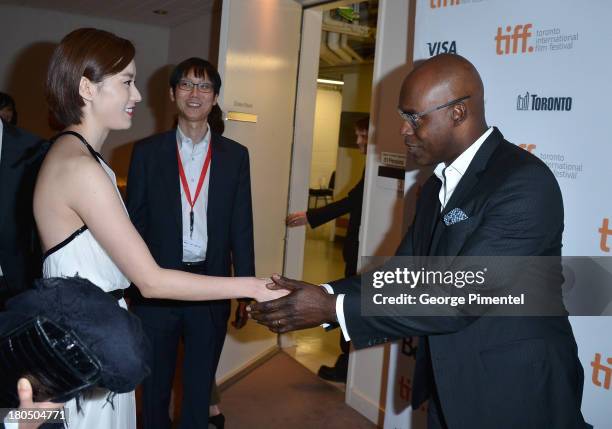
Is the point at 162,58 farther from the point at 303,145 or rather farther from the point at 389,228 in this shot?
the point at 389,228

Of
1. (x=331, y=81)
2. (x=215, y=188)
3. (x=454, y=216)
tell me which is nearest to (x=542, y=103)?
(x=454, y=216)

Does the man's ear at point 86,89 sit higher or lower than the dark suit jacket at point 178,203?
higher

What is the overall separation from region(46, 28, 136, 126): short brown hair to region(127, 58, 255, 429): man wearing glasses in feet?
3.82

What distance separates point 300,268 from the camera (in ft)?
18.3

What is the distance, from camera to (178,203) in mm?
3125

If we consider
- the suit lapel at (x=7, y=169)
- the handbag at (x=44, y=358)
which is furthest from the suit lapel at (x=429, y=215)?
the suit lapel at (x=7, y=169)

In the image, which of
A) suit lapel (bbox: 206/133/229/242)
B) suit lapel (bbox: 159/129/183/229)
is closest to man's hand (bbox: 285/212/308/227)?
suit lapel (bbox: 206/133/229/242)

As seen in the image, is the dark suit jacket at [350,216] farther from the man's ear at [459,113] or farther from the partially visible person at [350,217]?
the man's ear at [459,113]

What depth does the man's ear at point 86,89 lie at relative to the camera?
1.94m

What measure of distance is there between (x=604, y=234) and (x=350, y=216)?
8.25ft

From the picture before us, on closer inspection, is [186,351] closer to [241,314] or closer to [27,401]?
[241,314]

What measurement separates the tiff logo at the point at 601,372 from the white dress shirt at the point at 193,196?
6.35 feet

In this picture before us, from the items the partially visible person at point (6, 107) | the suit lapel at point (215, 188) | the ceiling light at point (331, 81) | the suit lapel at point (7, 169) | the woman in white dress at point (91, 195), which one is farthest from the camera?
the ceiling light at point (331, 81)

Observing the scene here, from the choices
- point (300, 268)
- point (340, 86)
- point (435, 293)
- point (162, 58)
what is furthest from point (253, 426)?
point (340, 86)
